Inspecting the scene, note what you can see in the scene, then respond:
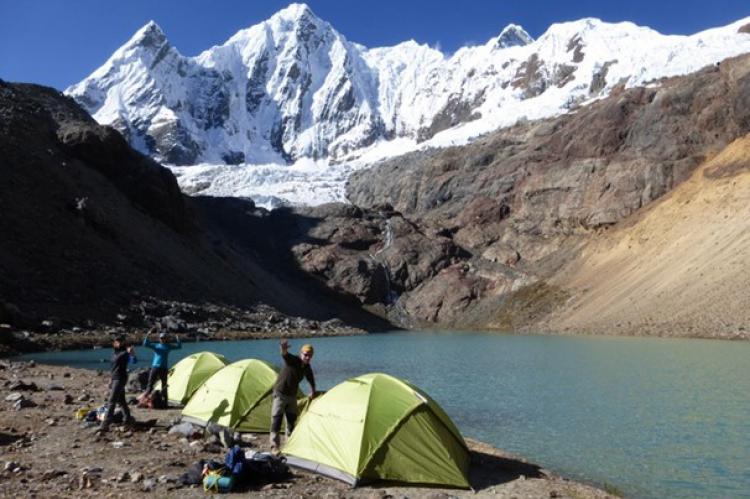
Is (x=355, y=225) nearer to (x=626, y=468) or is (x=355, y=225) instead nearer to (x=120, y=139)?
(x=120, y=139)

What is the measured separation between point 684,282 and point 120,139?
240ft

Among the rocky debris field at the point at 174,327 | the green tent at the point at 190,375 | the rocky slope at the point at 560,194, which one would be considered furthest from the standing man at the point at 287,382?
the rocky slope at the point at 560,194

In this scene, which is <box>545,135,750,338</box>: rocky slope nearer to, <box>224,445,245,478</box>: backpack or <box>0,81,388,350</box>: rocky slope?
<box>0,81,388,350</box>: rocky slope

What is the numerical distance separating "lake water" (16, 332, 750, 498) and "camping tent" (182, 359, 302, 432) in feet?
21.0

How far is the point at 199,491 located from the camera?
40.9 ft

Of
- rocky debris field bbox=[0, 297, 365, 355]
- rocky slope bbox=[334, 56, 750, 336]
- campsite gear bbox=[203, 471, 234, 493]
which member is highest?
rocky slope bbox=[334, 56, 750, 336]

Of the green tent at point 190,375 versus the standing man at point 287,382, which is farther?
the green tent at point 190,375

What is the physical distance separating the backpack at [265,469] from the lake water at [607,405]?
7.16 m

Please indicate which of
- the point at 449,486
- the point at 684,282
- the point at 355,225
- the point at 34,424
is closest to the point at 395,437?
the point at 449,486

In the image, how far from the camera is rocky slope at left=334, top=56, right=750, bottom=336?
4122 inches

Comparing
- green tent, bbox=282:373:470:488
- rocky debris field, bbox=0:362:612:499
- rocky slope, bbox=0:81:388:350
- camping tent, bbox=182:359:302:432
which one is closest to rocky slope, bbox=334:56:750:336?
rocky slope, bbox=0:81:388:350

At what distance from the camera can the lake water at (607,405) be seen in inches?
645

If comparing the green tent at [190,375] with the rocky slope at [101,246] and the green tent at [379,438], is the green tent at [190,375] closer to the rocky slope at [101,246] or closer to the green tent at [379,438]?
the green tent at [379,438]

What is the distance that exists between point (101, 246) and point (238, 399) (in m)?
56.9
